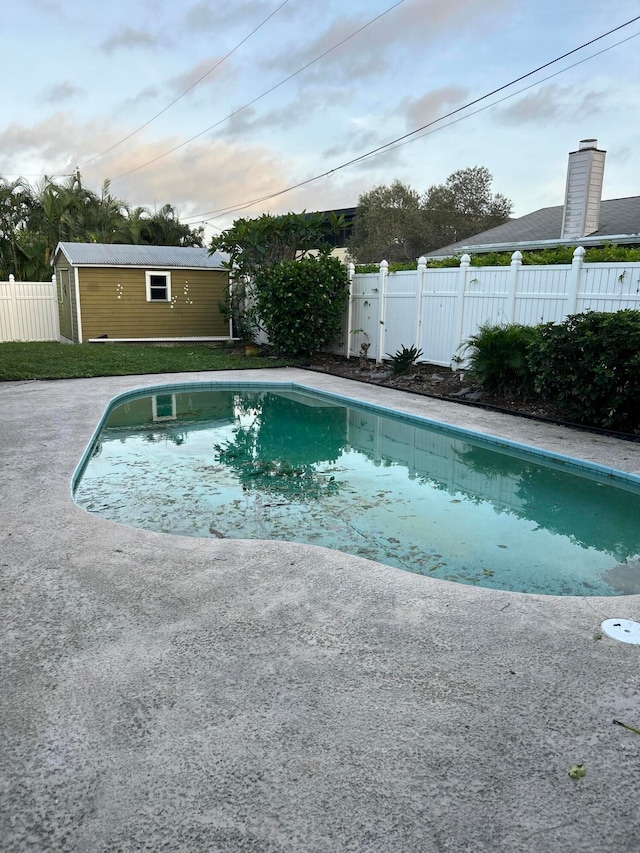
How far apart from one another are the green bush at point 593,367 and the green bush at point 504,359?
693 millimetres

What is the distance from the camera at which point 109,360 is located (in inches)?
523

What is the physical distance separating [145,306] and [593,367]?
13.0m

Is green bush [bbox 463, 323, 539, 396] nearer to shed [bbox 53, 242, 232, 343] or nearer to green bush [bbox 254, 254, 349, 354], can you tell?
green bush [bbox 254, 254, 349, 354]

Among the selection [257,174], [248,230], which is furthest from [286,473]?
[257,174]

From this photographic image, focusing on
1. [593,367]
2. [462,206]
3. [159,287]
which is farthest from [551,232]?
[462,206]

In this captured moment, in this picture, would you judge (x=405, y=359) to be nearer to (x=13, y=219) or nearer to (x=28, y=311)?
(x=28, y=311)

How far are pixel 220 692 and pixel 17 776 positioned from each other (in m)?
0.72

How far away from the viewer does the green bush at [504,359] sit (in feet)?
27.6

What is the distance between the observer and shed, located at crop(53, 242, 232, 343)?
16188 millimetres

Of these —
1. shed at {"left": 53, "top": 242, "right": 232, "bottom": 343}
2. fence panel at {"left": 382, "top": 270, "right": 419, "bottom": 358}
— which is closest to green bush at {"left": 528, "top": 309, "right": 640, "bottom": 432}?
fence panel at {"left": 382, "top": 270, "right": 419, "bottom": 358}

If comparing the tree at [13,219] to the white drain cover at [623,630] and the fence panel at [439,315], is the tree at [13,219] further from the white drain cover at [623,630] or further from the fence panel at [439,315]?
the white drain cover at [623,630]

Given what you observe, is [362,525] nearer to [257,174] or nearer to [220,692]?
[220,692]

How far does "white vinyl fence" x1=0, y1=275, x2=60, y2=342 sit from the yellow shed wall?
311 cm

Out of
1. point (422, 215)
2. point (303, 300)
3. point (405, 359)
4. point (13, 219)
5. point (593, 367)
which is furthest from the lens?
point (422, 215)
